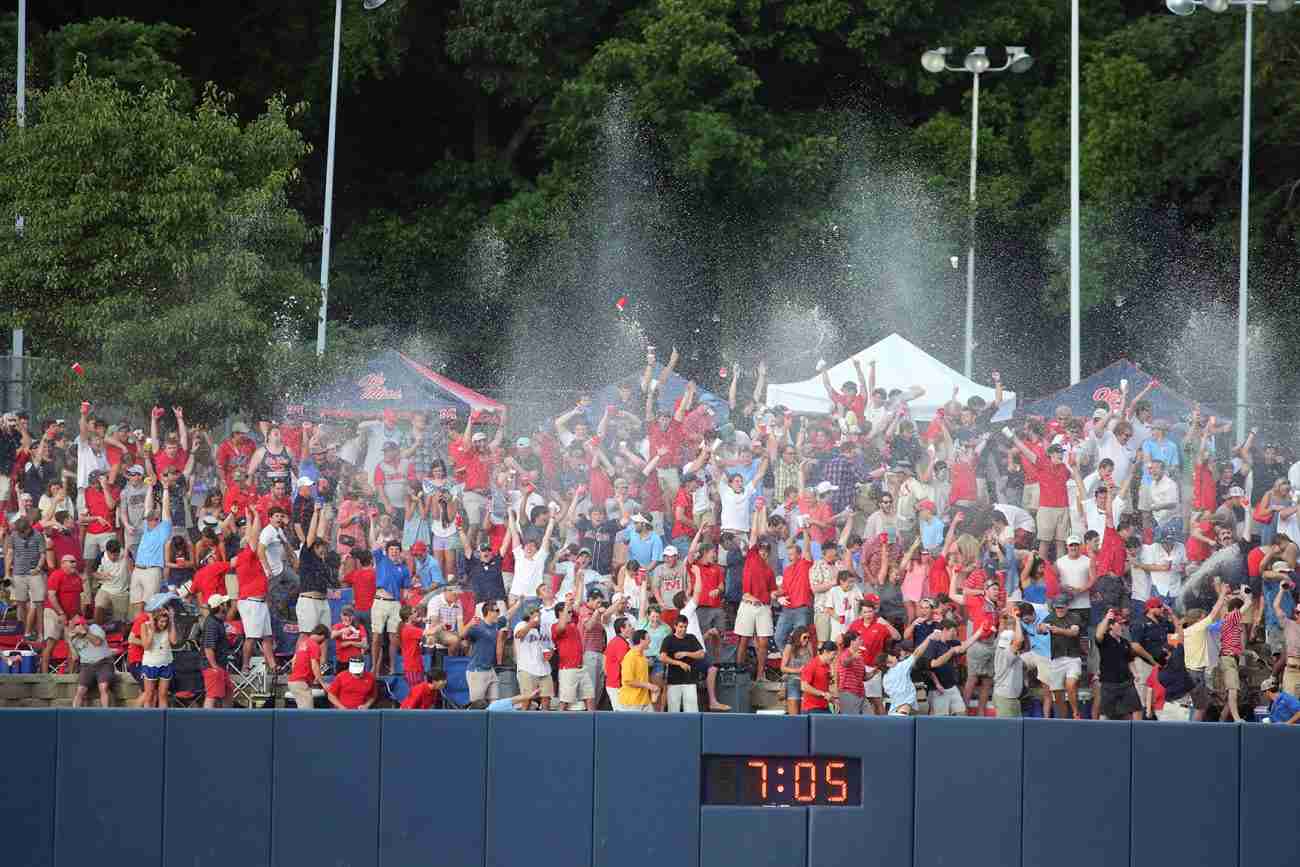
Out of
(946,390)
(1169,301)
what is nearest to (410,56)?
(1169,301)

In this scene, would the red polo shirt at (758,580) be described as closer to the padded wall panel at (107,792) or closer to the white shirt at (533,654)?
the white shirt at (533,654)

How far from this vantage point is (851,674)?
17734 mm

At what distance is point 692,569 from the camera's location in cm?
1972

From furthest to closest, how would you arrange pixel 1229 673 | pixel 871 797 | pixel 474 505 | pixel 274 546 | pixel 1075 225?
pixel 1075 225, pixel 474 505, pixel 274 546, pixel 1229 673, pixel 871 797

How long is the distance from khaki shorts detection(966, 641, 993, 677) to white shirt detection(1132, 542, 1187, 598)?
2.06m

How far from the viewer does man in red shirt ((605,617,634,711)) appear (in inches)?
707

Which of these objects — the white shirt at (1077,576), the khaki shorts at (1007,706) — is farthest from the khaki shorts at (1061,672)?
the white shirt at (1077,576)

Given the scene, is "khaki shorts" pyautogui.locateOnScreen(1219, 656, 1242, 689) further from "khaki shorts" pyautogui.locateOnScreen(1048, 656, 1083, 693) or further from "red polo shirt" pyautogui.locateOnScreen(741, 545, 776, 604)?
"red polo shirt" pyautogui.locateOnScreen(741, 545, 776, 604)

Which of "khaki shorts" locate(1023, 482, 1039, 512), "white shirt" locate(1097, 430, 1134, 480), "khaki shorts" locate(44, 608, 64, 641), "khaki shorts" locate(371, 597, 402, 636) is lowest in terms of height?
"khaki shorts" locate(44, 608, 64, 641)

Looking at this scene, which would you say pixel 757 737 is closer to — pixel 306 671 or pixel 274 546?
pixel 306 671

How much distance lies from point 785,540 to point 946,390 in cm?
1025

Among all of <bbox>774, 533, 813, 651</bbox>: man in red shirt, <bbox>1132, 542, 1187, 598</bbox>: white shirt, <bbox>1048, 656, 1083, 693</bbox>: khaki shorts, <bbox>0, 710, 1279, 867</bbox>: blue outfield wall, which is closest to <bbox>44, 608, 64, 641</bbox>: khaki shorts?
<bbox>0, 710, 1279, 867</bbox>: blue outfield wall

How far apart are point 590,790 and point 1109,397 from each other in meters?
12.4

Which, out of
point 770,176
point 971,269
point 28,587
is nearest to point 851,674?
point 28,587
